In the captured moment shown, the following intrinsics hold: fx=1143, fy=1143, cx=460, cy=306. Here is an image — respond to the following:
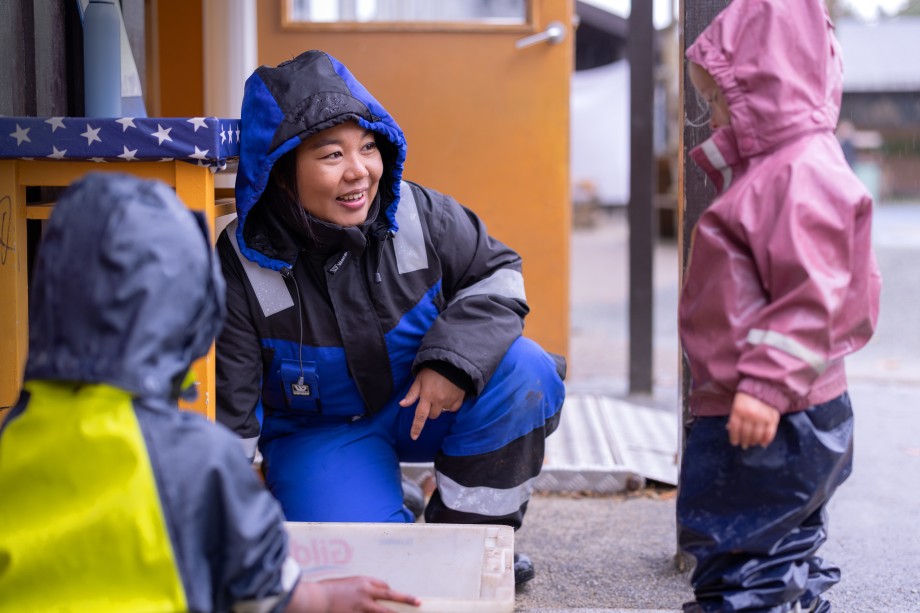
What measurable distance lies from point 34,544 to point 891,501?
281 centimetres

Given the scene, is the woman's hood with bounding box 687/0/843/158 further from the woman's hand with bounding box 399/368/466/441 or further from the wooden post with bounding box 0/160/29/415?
the wooden post with bounding box 0/160/29/415

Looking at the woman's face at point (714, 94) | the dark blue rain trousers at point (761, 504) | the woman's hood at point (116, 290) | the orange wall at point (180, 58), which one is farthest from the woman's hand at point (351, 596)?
the orange wall at point (180, 58)

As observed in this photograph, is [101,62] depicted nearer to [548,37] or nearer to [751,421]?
[751,421]

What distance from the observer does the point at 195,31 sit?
4.68 meters

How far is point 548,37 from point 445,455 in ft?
7.89

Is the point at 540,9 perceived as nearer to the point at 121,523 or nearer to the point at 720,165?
the point at 720,165

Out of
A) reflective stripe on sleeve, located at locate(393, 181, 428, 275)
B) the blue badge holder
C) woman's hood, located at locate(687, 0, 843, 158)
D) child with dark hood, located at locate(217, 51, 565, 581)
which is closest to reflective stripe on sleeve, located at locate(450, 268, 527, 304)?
child with dark hood, located at locate(217, 51, 565, 581)

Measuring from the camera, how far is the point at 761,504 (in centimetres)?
210

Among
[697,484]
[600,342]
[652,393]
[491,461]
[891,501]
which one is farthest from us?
[600,342]

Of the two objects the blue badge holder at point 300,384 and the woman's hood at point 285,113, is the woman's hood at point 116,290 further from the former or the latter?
the blue badge holder at point 300,384

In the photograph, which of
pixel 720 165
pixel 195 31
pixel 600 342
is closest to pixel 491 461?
pixel 720 165

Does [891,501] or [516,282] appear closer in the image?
[516,282]

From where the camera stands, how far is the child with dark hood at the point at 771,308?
1.96 m

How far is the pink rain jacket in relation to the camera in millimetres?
1948
